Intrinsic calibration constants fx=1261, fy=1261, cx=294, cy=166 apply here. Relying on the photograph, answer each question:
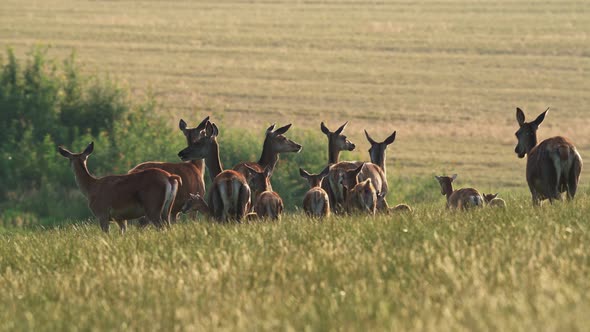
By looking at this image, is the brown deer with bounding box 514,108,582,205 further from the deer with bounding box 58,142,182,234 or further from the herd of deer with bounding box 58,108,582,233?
the deer with bounding box 58,142,182,234

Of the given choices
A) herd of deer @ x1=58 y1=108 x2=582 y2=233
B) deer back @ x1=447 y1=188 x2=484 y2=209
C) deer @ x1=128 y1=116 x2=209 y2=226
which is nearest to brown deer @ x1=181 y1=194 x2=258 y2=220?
herd of deer @ x1=58 y1=108 x2=582 y2=233

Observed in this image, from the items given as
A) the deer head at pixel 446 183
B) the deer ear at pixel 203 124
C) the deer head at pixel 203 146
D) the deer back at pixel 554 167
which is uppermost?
the deer back at pixel 554 167

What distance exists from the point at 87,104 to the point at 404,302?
1564 inches

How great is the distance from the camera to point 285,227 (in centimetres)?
1202

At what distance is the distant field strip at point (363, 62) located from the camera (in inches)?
1993

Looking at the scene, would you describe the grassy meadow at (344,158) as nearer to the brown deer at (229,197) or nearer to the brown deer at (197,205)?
the brown deer at (229,197)

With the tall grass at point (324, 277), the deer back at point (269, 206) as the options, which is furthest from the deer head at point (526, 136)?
the tall grass at point (324, 277)

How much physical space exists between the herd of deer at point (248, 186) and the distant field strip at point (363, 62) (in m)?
22.9

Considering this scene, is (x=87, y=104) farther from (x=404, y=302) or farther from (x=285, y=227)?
(x=404, y=302)

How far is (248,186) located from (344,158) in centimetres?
2594

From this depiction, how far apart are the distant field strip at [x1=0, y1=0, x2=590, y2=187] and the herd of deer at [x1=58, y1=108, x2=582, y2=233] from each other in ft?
75.2

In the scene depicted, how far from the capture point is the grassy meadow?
7551 mm

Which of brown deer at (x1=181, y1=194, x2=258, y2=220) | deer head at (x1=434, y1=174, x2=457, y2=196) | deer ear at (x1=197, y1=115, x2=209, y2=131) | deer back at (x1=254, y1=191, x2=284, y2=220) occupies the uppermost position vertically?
deer ear at (x1=197, y1=115, x2=209, y2=131)

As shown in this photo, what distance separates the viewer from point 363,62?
7131cm
